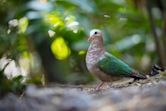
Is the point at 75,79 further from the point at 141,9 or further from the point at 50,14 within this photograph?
the point at 141,9

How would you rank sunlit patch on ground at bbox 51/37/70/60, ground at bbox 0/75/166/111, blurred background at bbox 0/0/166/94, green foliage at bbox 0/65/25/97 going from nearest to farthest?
ground at bbox 0/75/166/111
green foliage at bbox 0/65/25/97
blurred background at bbox 0/0/166/94
sunlit patch on ground at bbox 51/37/70/60

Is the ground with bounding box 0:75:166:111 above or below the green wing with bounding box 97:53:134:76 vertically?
above

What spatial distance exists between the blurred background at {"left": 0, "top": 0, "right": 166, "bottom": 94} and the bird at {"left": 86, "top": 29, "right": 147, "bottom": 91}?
1097mm

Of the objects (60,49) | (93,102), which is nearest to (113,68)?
(93,102)

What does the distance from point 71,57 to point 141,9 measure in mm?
1759

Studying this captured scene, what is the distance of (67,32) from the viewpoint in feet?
14.1

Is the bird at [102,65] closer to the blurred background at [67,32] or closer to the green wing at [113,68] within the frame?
the green wing at [113,68]

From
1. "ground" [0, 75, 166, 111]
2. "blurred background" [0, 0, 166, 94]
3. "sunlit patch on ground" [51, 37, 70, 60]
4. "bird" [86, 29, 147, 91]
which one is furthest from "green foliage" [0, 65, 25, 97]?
"sunlit patch on ground" [51, 37, 70, 60]

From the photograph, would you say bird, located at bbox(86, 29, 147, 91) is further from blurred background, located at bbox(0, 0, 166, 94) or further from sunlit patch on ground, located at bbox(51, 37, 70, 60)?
sunlit patch on ground, located at bbox(51, 37, 70, 60)

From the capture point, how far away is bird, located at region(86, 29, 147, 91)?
247 centimetres

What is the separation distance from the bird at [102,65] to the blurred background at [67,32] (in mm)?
1097

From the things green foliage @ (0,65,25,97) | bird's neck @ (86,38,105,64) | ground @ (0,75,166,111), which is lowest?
green foliage @ (0,65,25,97)

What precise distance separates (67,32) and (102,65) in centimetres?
185

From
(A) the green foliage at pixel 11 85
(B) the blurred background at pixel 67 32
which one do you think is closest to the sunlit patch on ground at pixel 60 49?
(B) the blurred background at pixel 67 32
